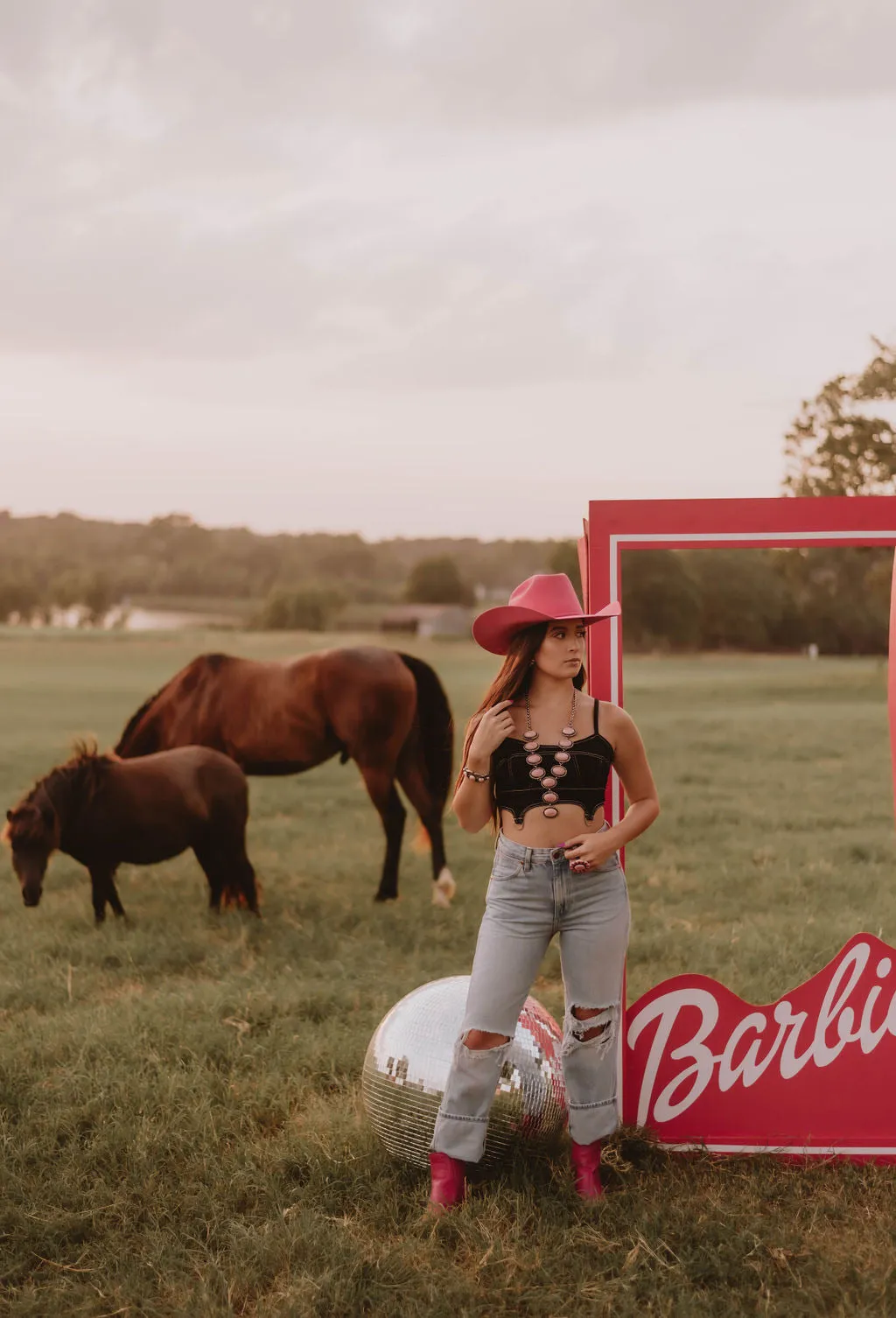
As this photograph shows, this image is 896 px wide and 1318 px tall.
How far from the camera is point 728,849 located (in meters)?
8.76

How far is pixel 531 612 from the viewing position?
3.46 metres

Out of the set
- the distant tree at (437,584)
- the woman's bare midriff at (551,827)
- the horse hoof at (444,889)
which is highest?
the distant tree at (437,584)

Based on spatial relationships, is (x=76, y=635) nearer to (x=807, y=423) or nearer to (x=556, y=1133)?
(x=807, y=423)

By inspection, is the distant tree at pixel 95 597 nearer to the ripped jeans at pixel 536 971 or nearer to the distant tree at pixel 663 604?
the distant tree at pixel 663 604

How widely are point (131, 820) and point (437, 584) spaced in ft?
106

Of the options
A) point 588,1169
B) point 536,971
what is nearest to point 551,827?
point 536,971

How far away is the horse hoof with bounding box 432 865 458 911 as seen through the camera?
746 cm

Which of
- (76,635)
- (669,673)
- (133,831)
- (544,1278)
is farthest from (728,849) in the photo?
(76,635)

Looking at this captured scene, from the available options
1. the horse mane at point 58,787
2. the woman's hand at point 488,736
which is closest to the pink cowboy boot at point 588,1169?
the woman's hand at point 488,736

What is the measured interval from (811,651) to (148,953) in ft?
81.0

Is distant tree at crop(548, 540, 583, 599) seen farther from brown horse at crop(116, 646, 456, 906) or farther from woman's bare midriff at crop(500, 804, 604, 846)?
woman's bare midriff at crop(500, 804, 604, 846)

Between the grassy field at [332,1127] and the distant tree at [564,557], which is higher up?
the distant tree at [564,557]

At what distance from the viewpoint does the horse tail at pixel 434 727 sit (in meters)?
8.13

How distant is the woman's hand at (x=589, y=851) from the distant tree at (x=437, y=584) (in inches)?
1366
